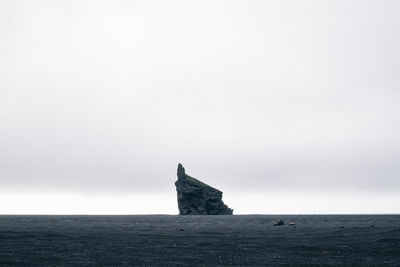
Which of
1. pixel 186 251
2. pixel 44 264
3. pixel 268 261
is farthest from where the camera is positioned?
pixel 186 251

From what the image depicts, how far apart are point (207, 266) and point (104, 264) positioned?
6.19 m

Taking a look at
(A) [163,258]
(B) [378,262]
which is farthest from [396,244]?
(A) [163,258]

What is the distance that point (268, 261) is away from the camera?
2564cm

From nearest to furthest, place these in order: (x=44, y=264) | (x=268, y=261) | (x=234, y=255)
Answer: (x=44, y=264)
(x=268, y=261)
(x=234, y=255)

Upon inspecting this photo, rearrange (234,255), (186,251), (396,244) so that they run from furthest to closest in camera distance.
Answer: (396,244) → (186,251) → (234,255)

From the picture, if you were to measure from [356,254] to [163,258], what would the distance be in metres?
14.1

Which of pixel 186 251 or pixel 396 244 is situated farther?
pixel 396 244

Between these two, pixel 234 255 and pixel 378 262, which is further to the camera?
pixel 234 255

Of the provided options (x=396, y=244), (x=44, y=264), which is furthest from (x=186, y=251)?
(x=396, y=244)

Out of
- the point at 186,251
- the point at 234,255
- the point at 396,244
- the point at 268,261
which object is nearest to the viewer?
the point at 268,261

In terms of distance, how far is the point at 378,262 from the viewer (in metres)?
24.6

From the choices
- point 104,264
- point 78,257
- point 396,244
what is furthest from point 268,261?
point 396,244

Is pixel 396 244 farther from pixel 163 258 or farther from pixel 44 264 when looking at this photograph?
pixel 44 264

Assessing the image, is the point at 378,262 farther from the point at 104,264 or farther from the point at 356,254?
the point at 104,264
